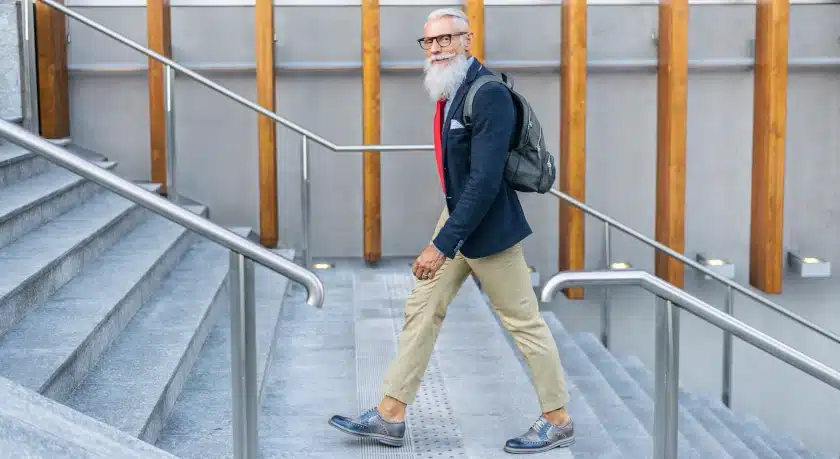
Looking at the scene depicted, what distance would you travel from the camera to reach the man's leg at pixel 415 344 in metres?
3.32

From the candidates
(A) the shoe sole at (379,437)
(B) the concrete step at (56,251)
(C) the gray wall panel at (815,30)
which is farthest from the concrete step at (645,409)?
(C) the gray wall panel at (815,30)

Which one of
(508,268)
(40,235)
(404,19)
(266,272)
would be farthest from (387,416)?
(404,19)

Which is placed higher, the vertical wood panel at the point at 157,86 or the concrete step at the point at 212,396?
the vertical wood panel at the point at 157,86

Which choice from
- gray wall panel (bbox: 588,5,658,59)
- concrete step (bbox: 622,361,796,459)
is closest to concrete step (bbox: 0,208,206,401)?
concrete step (bbox: 622,361,796,459)

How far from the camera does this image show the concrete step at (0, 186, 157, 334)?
345 centimetres

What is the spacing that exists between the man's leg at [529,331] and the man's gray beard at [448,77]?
493 millimetres

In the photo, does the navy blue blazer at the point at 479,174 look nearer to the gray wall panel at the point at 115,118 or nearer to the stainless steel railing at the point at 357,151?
the stainless steel railing at the point at 357,151

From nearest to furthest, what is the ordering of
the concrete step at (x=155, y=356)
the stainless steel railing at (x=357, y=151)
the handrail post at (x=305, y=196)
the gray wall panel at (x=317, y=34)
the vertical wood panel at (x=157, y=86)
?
the concrete step at (x=155, y=356), the stainless steel railing at (x=357, y=151), the handrail post at (x=305, y=196), the vertical wood panel at (x=157, y=86), the gray wall panel at (x=317, y=34)

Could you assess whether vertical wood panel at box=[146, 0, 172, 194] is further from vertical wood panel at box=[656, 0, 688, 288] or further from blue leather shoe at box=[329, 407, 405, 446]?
blue leather shoe at box=[329, 407, 405, 446]

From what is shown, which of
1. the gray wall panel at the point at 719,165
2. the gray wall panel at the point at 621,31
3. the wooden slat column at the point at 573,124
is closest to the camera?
the wooden slat column at the point at 573,124

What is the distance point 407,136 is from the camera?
6.89 metres

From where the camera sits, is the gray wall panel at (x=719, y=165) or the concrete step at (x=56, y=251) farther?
the gray wall panel at (x=719, y=165)

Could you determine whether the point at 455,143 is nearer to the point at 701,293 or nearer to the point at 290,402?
the point at 290,402

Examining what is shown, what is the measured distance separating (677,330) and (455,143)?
89 centimetres
